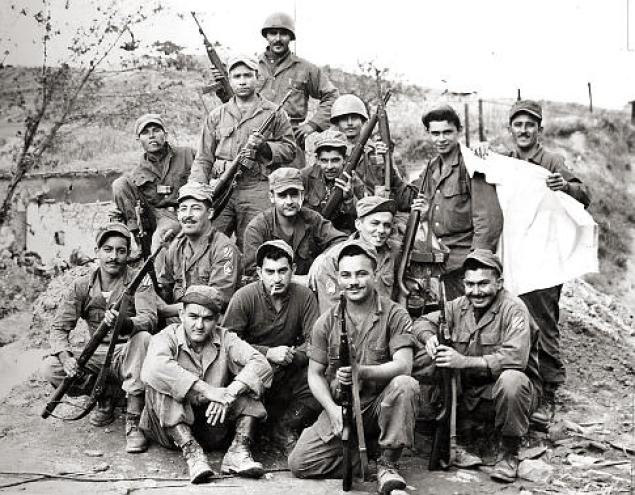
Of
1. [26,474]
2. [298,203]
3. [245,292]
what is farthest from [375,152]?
[26,474]

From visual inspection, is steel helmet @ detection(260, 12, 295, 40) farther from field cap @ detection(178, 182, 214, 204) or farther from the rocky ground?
the rocky ground

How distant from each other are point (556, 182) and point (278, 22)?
13.0 feet

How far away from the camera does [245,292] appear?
21.4 feet

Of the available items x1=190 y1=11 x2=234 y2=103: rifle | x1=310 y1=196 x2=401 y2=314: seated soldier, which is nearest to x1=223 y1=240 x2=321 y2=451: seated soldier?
x1=310 y1=196 x2=401 y2=314: seated soldier

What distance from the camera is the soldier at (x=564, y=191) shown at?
7.50m

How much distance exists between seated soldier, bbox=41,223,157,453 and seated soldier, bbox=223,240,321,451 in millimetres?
774

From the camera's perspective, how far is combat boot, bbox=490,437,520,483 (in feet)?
19.4

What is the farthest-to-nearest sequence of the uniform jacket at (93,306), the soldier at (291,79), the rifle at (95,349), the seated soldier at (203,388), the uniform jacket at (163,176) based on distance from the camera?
the soldier at (291,79)
the uniform jacket at (163,176)
the uniform jacket at (93,306)
the rifle at (95,349)
the seated soldier at (203,388)

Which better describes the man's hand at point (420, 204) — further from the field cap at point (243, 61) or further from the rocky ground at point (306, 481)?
the field cap at point (243, 61)

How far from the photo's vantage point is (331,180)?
329 inches

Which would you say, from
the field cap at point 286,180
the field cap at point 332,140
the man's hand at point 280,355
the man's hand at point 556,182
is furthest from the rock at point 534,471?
the field cap at point 332,140

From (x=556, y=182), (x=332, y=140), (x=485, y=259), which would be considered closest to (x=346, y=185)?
(x=332, y=140)

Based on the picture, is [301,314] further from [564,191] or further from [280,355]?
[564,191]

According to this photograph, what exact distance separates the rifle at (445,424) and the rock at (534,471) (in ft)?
1.68
